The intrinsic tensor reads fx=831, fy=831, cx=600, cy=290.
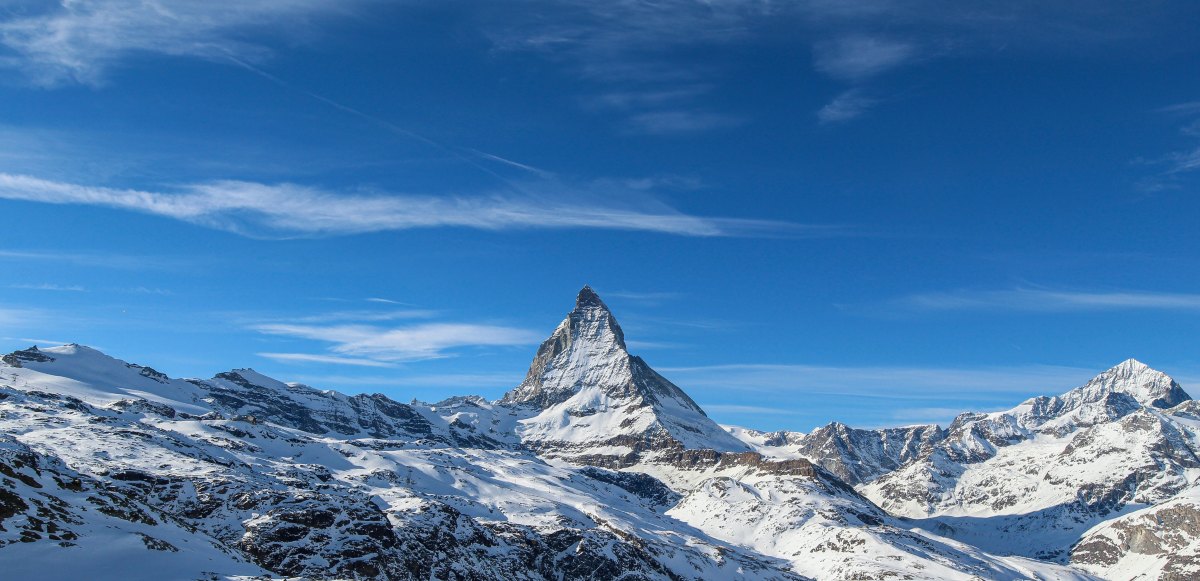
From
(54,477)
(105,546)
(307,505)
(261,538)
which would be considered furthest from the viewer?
(307,505)

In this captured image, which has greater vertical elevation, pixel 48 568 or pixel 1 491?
pixel 1 491

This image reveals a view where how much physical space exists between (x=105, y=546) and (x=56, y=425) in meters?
165

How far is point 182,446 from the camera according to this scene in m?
196

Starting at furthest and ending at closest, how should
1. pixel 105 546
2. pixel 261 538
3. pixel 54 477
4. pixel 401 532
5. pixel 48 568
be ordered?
pixel 401 532, pixel 261 538, pixel 54 477, pixel 105 546, pixel 48 568

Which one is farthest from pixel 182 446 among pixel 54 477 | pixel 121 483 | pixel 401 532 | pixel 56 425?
pixel 54 477

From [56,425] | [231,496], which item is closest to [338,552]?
[231,496]

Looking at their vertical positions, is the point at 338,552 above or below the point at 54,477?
below

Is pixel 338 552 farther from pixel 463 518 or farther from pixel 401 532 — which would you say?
pixel 463 518

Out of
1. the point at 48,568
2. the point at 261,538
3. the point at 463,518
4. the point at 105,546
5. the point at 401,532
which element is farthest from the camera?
the point at 463,518

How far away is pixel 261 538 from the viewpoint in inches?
4469

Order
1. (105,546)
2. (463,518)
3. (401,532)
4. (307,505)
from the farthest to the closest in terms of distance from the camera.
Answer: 1. (463,518)
2. (401,532)
3. (307,505)
4. (105,546)

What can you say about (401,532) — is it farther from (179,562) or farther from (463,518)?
(179,562)

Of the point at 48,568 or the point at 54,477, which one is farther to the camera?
the point at 54,477

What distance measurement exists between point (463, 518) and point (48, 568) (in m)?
137
